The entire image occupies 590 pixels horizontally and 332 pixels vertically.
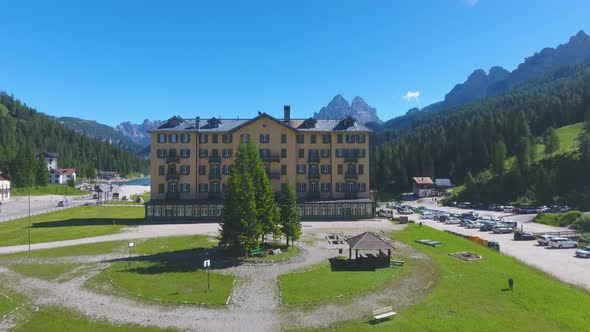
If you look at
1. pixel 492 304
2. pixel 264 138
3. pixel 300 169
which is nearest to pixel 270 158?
pixel 264 138

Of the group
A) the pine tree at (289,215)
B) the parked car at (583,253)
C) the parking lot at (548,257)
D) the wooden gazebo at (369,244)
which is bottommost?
the parking lot at (548,257)

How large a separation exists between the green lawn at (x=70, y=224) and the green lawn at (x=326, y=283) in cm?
3721

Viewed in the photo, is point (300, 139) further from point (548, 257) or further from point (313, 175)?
point (548, 257)

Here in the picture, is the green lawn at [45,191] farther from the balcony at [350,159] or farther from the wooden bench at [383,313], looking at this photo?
the wooden bench at [383,313]

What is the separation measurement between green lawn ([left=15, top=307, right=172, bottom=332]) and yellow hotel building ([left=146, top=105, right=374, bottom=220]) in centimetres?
4506

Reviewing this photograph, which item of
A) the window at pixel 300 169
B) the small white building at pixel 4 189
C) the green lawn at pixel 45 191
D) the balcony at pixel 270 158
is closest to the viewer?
the balcony at pixel 270 158

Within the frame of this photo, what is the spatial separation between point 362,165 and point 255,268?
44946mm

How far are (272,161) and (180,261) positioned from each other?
3671cm

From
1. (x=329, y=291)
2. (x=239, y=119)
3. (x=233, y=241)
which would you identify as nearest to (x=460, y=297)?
(x=329, y=291)

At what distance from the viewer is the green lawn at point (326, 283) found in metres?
27.9

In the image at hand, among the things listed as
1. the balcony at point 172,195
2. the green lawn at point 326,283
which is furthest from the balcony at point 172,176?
the green lawn at point 326,283

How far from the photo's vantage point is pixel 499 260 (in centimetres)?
3872

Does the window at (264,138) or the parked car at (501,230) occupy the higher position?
the window at (264,138)

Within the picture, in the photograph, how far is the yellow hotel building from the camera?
237 feet
